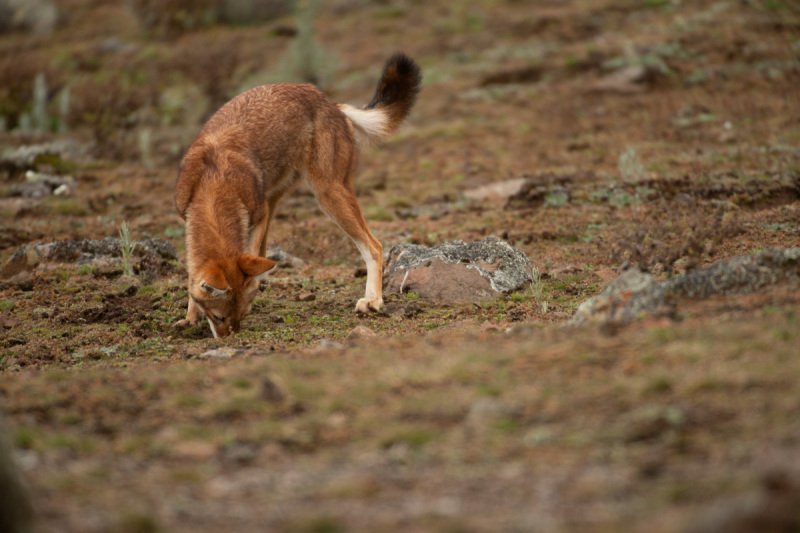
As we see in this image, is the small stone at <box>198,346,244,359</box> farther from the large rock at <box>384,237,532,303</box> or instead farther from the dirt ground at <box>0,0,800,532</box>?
the large rock at <box>384,237,532,303</box>

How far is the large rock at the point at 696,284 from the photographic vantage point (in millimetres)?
6016

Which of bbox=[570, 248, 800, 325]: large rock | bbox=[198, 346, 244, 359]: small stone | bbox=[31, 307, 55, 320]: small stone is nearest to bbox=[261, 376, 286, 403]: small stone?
bbox=[198, 346, 244, 359]: small stone

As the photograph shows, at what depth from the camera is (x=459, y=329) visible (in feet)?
22.7

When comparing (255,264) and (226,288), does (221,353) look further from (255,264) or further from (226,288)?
(255,264)

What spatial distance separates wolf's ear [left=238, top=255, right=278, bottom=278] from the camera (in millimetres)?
Result: 7195

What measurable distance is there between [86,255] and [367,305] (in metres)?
3.42

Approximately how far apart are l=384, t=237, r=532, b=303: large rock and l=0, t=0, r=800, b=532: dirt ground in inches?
10.3

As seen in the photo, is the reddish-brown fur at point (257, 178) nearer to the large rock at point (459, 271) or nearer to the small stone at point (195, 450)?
the large rock at point (459, 271)

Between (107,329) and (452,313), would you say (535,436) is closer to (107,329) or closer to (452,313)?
(452,313)

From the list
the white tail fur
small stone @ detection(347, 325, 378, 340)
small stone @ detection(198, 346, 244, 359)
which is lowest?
small stone @ detection(347, 325, 378, 340)

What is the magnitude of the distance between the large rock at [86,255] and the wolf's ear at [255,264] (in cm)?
258

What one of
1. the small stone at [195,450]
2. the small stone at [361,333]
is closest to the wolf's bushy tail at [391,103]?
the small stone at [361,333]

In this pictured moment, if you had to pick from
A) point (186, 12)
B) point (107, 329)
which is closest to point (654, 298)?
point (107, 329)

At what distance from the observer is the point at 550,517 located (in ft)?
10.9
